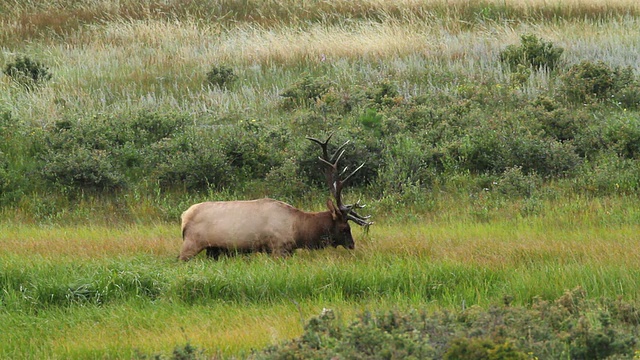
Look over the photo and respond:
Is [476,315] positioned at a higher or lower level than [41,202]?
higher

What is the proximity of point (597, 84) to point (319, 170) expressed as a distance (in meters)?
6.79

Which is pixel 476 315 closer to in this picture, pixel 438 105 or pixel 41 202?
pixel 41 202

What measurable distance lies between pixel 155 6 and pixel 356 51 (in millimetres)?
10292

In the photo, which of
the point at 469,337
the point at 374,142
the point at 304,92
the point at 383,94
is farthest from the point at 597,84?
the point at 469,337

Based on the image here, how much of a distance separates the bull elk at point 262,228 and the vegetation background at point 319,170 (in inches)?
15.3

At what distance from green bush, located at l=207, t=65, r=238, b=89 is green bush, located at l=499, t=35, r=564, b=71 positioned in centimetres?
A: 650

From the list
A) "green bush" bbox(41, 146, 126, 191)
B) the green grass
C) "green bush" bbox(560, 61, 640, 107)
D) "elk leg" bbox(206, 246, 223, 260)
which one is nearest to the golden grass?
the green grass

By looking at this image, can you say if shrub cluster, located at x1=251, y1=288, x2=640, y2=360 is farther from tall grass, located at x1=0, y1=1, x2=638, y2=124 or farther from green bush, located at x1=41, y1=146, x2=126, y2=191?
tall grass, located at x1=0, y1=1, x2=638, y2=124

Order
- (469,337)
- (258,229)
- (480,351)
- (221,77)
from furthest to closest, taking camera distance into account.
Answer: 1. (221,77)
2. (258,229)
3. (469,337)
4. (480,351)

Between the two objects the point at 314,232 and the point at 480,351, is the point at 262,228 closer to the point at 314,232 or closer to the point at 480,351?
the point at 314,232

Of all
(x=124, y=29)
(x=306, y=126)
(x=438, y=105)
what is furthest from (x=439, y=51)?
(x=124, y=29)

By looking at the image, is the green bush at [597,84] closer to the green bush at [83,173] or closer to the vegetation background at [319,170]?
the vegetation background at [319,170]

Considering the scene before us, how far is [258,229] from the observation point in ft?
37.4

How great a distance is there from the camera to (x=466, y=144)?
16297 millimetres
